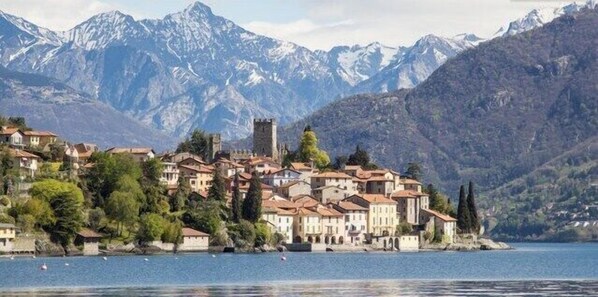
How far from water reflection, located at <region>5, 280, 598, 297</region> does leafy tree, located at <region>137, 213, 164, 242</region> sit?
56046 mm

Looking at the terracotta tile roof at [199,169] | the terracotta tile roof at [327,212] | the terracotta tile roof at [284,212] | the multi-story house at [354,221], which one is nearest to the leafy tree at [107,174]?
the terracotta tile roof at [284,212]

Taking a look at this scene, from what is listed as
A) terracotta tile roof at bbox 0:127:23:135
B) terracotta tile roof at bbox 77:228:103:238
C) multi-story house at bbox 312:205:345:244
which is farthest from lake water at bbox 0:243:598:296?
terracotta tile roof at bbox 0:127:23:135

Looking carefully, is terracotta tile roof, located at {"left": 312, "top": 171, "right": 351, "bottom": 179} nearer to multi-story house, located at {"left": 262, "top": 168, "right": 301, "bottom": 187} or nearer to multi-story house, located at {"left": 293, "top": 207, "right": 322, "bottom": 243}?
multi-story house, located at {"left": 262, "top": 168, "right": 301, "bottom": 187}

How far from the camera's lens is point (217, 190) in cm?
17175

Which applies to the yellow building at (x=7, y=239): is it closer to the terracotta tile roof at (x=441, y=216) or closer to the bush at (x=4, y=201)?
the bush at (x=4, y=201)

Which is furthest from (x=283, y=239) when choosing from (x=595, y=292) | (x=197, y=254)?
(x=595, y=292)

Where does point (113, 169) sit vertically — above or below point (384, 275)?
above

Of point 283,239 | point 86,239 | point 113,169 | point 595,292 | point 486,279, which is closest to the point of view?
point 595,292

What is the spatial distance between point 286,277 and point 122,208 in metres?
46.2

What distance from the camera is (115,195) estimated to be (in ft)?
509

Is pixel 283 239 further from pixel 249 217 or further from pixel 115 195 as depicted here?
pixel 115 195

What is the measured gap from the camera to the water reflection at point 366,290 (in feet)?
294

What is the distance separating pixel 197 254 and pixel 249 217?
13094mm

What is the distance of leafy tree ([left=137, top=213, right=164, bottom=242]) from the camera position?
15638cm
